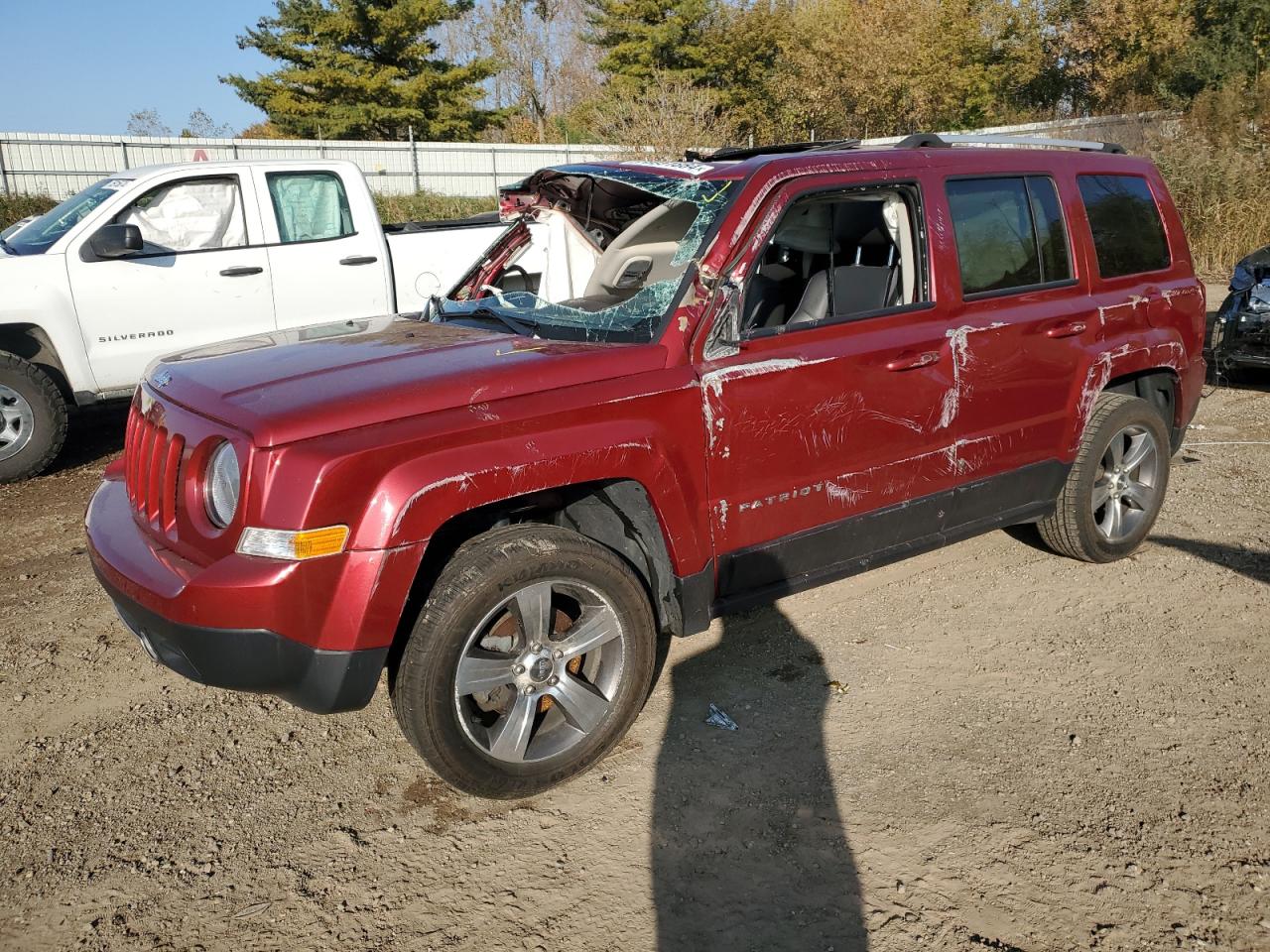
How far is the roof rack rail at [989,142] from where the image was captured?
434 cm

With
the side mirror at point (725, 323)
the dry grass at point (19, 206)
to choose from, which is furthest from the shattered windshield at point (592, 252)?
the dry grass at point (19, 206)

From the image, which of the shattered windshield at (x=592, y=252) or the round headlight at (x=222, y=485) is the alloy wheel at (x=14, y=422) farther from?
the round headlight at (x=222, y=485)

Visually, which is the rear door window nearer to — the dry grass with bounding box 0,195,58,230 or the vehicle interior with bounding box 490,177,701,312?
the vehicle interior with bounding box 490,177,701,312

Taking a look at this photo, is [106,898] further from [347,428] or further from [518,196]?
[518,196]

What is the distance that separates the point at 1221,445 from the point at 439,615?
630 cm

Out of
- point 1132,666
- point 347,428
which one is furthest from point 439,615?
point 1132,666

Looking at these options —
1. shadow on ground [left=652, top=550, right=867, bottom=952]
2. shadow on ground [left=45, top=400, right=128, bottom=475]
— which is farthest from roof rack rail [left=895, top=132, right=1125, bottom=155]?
shadow on ground [left=45, top=400, right=128, bottom=475]

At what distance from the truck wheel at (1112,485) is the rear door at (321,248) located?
16.9 feet

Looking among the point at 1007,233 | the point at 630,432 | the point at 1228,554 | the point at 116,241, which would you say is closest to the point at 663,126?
the point at 116,241

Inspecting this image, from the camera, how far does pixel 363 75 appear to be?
34.7 m

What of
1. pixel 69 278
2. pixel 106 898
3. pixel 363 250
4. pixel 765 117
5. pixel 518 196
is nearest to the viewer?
pixel 106 898

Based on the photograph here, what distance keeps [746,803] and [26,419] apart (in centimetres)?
575

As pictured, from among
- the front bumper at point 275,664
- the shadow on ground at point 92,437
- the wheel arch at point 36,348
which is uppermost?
the wheel arch at point 36,348

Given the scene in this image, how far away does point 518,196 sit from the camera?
4926mm
